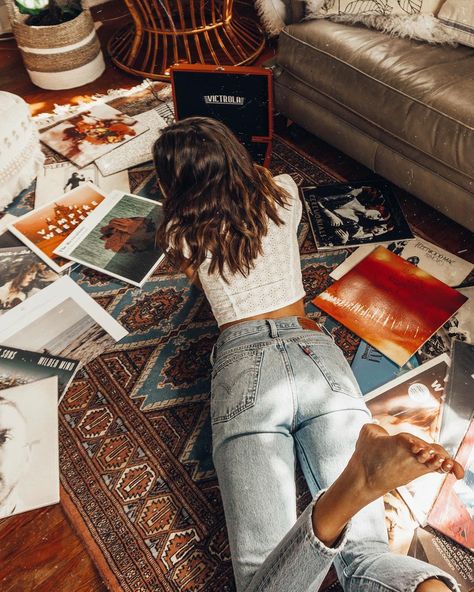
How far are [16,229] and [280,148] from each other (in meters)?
0.95

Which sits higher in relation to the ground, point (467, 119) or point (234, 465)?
point (467, 119)

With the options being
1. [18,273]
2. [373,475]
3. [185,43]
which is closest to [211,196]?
[373,475]

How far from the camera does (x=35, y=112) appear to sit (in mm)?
1983

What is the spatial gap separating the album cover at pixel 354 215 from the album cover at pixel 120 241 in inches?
19.4

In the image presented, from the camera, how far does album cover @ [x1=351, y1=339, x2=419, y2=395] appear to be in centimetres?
116

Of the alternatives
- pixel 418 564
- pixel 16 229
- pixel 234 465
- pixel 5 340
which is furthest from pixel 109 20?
pixel 418 564

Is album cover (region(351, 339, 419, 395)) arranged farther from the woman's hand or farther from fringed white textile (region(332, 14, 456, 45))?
fringed white textile (region(332, 14, 456, 45))

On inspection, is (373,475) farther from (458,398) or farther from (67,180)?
(67,180)

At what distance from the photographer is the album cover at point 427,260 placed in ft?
4.42

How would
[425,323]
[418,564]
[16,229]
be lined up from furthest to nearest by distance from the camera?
[16,229], [425,323], [418,564]

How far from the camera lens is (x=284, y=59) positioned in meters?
1.58

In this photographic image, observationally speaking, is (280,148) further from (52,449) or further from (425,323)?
(52,449)

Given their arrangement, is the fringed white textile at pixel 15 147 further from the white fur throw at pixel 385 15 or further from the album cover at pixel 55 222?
the white fur throw at pixel 385 15

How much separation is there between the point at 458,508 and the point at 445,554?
93 millimetres
